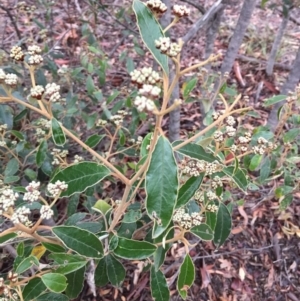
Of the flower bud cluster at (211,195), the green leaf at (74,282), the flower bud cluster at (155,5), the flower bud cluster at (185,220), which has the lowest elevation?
the green leaf at (74,282)

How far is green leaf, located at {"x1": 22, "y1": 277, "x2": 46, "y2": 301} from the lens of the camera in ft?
3.47

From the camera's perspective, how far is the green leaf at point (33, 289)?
106 centimetres

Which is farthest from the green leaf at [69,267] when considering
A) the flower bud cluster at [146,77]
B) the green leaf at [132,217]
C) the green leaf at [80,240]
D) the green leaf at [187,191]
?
the flower bud cluster at [146,77]

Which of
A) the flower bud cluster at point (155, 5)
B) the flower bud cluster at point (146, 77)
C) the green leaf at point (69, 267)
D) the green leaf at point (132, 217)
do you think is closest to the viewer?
the flower bud cluster at point (146, 77)

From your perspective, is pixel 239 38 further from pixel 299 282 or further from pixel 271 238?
pixel 299 282

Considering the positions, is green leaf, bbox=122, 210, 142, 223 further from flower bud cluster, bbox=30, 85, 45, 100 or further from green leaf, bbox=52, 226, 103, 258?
flower bud cluster, bbox=30, 85, 45, 100

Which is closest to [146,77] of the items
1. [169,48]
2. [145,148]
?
[169,48]

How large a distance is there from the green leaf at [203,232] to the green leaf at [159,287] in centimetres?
17

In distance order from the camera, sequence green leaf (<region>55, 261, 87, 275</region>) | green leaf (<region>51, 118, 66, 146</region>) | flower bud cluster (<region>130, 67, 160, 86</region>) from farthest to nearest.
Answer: green leaf (<region>55, 261, 87, 275</region>) < green leaf (<region>51, 118, 66, 146</region>) < flower bud cluster (<region>130, 67, 160, 86</region>)

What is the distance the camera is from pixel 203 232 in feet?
3.71

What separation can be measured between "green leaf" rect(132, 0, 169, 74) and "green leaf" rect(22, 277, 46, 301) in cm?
67

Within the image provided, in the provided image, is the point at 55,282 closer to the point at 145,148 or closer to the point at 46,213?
the point at 46,213

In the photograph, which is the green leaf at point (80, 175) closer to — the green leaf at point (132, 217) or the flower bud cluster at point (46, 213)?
the flower bud cluster at point (46, 213)

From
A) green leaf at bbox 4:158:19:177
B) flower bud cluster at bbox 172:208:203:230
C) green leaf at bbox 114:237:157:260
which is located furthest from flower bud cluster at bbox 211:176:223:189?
green leaf at bbox 4:158:19:177
